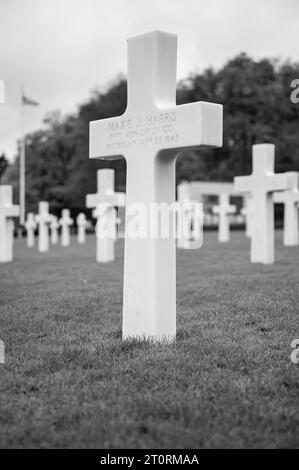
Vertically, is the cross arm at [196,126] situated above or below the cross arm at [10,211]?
above

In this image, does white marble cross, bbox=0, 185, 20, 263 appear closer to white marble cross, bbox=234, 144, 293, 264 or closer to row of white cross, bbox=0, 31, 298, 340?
white marble cross, bbox=234, 144, 293, 264

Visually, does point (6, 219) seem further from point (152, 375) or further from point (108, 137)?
point (152, 375)

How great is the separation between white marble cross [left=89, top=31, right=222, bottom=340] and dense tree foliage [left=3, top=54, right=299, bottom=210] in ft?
110

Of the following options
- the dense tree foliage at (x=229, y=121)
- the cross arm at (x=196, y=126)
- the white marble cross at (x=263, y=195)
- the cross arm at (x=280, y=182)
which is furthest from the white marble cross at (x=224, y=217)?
the dense tree foliage at (x=229, y=121)

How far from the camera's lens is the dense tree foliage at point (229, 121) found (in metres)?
39.2

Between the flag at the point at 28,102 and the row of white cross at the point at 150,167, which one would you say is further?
the flag at the point at 28,102


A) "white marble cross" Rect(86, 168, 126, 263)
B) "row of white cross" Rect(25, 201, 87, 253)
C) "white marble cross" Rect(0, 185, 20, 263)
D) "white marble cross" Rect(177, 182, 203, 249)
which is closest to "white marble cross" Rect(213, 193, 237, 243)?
"white marble cross" Rect(177, 182, 203, 249)

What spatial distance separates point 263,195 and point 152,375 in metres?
8.13

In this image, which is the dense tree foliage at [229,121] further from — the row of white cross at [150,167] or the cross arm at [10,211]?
the row of white cross at [150,167]

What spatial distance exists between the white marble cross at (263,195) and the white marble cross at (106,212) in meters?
3.00

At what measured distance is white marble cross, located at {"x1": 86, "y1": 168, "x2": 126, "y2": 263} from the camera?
1352 cm

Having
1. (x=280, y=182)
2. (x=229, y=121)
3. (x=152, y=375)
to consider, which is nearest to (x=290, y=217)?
(x=280, y=182)
